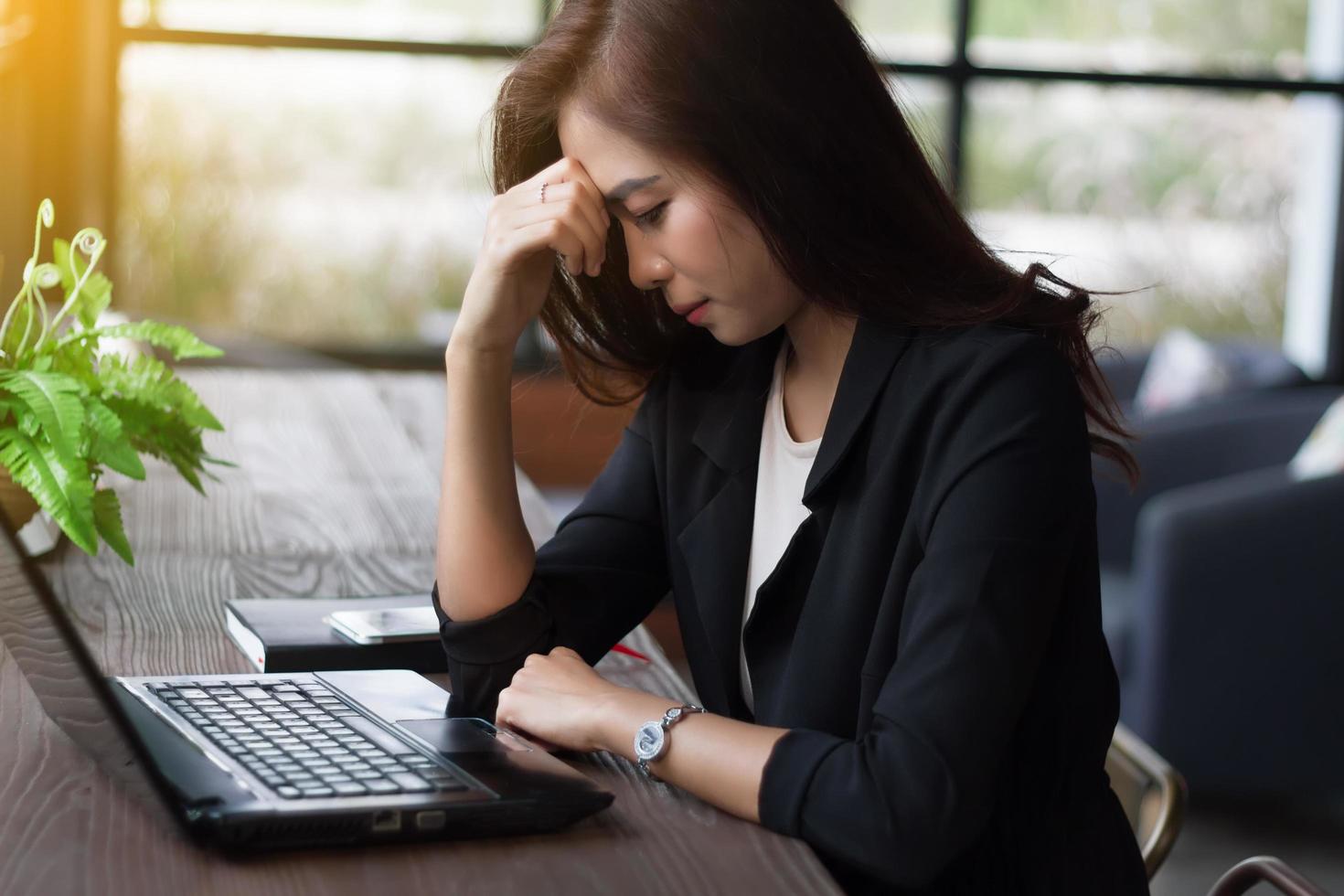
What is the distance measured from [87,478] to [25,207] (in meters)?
3.37

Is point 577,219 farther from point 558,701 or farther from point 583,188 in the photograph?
point 558,701

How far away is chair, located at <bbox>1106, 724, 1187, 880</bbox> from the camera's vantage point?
4.65 ft

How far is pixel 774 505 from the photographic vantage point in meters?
1.37

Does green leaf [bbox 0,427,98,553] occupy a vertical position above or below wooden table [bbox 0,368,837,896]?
above

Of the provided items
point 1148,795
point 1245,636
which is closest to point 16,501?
point 1148,795

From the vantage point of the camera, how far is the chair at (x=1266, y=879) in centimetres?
116

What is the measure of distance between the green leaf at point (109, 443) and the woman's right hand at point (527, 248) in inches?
11.7

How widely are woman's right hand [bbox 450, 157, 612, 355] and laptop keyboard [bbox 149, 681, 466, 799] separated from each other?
1.37 ft

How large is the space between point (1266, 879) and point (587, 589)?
62 centimetres

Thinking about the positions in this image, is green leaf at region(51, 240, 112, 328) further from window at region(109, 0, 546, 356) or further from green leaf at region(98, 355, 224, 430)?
window at region(109, 0, 546, 356)

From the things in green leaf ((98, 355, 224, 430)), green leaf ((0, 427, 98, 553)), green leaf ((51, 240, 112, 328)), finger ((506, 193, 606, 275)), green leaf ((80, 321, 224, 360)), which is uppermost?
finger ((506, 193, 606, 275))

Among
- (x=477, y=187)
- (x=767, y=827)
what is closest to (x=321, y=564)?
(x=767, y=827)

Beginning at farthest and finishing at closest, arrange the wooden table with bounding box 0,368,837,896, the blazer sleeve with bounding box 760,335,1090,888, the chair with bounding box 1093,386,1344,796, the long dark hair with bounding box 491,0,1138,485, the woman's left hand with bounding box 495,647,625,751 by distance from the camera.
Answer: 1. the chair with bounding box 1093,386,1344,796
2. the long dark hair with bounding box 491,0,1138,485
3. the woman's left hand with bounding box 495,647,625,751
4. the blazer sleeve with bounding box 760,335,1090,888
5. the wooden table with bounding box 0,368,837,896

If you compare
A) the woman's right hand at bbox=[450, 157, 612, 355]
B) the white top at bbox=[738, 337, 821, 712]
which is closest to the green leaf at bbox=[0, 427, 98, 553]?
the woman's right hand at bbox=[450, 157, 612, 355]
